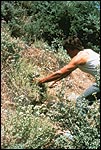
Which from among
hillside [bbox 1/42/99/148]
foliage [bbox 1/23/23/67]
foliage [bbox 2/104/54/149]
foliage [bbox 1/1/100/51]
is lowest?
foliage [bbox 2/104/54/149]

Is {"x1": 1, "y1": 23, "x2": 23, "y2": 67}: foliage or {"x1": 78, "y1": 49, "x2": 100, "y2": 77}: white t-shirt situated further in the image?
{"x1": 1, "y1": 23, "x2": 23, "y2": 67}: foliage

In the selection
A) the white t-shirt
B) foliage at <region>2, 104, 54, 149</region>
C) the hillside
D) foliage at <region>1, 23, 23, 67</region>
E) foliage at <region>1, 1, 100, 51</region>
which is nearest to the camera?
foliage at <region>2, 104, 54, 149</region>

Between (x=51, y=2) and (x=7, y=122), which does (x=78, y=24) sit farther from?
(x=7, y=122)

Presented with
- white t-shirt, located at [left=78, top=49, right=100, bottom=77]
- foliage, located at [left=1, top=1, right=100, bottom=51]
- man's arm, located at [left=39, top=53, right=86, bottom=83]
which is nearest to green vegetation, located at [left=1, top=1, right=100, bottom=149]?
foliage, located at [left=1, top=1, right=100, bottom=51]

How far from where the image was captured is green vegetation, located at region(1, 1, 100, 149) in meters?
5.54

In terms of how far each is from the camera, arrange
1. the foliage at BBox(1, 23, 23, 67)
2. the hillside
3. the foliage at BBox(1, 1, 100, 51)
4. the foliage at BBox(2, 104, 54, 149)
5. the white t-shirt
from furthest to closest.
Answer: the foliage at BBox(1, 1, 100, 51), the foliage at BBox(1, 23, 23, 67), the white t-shirt, the hillside, the foliage at BBox(2, 104, 54, 149)

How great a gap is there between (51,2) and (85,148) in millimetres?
6022

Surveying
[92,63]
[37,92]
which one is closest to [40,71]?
[37,92]

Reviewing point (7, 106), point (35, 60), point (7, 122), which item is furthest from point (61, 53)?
point (7, 122)

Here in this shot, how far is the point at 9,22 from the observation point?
997 centimetres

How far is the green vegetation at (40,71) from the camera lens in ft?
18.2

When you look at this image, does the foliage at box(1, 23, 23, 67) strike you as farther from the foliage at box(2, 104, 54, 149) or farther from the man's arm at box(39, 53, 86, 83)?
the foliage at box(2, 104, 54, 149)

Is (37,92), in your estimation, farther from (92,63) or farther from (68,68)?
(92,63)

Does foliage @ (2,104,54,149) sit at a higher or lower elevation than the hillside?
lower
